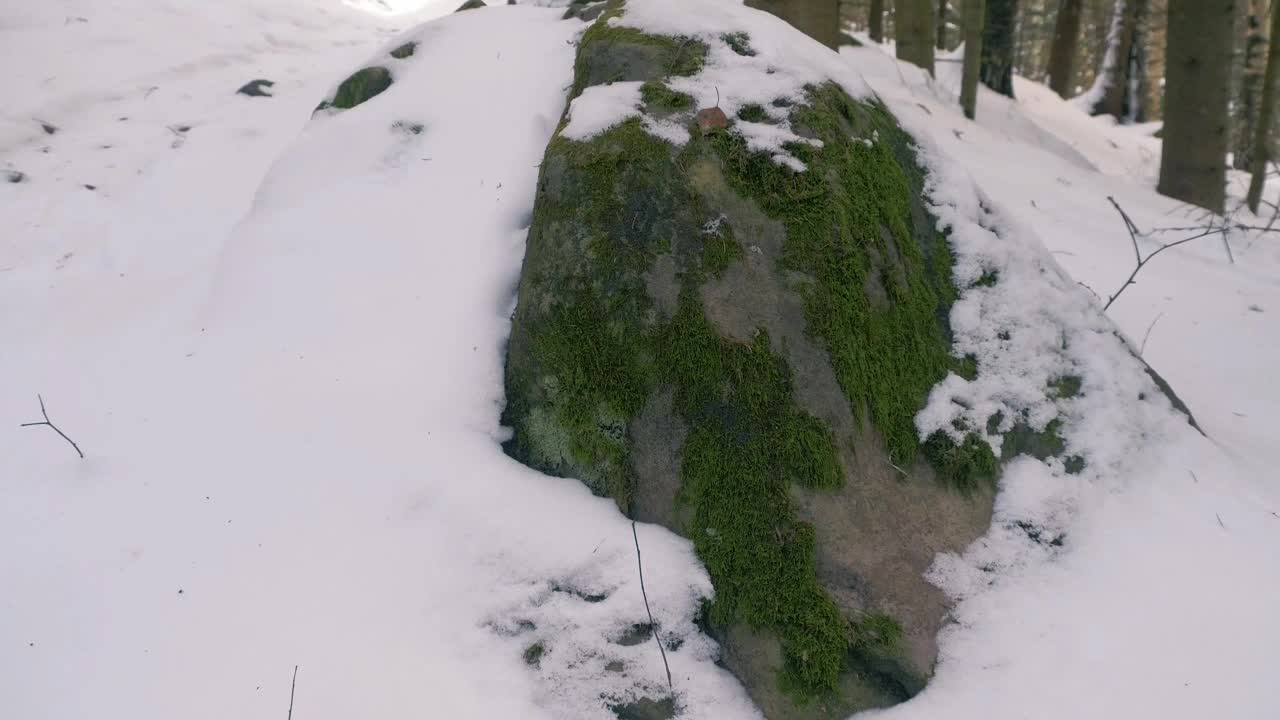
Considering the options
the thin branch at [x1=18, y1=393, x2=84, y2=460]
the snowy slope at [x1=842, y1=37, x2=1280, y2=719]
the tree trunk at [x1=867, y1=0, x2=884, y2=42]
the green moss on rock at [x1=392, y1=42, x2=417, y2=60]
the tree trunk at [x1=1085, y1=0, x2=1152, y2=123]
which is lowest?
the tree trunk at [x1=1085, y1=0, x2=1152, y2=123]

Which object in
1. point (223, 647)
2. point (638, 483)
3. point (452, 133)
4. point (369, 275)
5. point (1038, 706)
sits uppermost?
point (452, 133)

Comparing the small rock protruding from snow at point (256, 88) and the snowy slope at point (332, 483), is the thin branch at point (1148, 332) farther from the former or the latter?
the small rock protruding from snow at point (256, 88)

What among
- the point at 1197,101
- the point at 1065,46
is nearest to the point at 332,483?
the point at 1197,101

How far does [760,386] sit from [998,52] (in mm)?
9543

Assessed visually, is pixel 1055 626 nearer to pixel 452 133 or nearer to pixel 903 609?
pixel 903 609

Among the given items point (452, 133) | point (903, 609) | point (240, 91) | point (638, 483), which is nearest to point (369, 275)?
point (452, 133)

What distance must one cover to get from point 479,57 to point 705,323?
3.11 metres

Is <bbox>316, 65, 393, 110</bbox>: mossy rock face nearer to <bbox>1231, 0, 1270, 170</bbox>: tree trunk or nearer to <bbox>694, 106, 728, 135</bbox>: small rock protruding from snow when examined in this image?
<bbox>694, 106, 728, 135</bbox>: small rock protruding from snow

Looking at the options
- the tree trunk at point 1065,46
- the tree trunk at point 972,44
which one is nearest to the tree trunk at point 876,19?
the tree trunk at point 1065,46

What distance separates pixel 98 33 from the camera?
916 centimetres

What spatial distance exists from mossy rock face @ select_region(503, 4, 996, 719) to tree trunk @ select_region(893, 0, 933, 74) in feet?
21.8

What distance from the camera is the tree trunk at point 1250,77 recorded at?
8.30 metres

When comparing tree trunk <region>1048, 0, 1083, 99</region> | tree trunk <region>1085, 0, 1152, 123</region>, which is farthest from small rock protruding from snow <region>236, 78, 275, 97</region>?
tree trunk <region>1085, 0, 1152, 123</region>

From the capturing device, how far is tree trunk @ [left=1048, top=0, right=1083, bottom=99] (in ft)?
42.7
